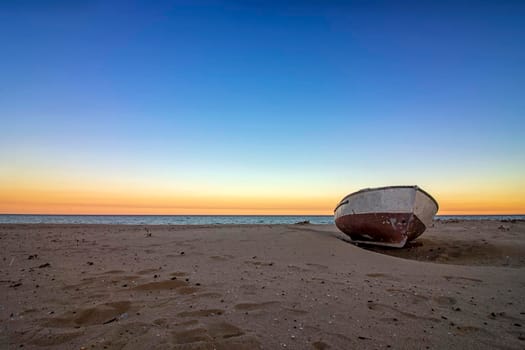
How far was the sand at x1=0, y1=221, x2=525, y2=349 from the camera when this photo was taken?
2.31 m

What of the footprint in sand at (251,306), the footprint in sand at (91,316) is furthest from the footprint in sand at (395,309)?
the footprint in sand at (91,316)

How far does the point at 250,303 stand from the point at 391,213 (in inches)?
229

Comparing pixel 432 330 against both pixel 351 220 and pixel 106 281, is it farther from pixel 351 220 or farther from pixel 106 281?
pixel 351 220

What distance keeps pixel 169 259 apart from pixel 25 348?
344cm

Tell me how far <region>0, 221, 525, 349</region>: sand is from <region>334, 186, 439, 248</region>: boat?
204 cm

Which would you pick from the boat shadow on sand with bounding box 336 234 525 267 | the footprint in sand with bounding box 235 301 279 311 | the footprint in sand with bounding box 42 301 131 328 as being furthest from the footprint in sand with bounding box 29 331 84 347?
the boat shadow on sand with bounding box 336 234 525 267

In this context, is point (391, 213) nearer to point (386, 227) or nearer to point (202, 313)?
point (386, 227)

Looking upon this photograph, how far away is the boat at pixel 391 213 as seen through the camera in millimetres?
7555

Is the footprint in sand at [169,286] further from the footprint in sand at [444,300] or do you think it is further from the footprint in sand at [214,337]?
the footprint in sand at [444,300]

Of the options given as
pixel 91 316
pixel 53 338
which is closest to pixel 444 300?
pixel 91 316

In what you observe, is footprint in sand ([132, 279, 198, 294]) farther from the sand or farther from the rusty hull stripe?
the rusty hull stripe

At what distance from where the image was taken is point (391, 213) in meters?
7.71

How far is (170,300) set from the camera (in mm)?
3193

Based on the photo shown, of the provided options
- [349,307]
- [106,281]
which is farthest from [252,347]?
[106,281]
